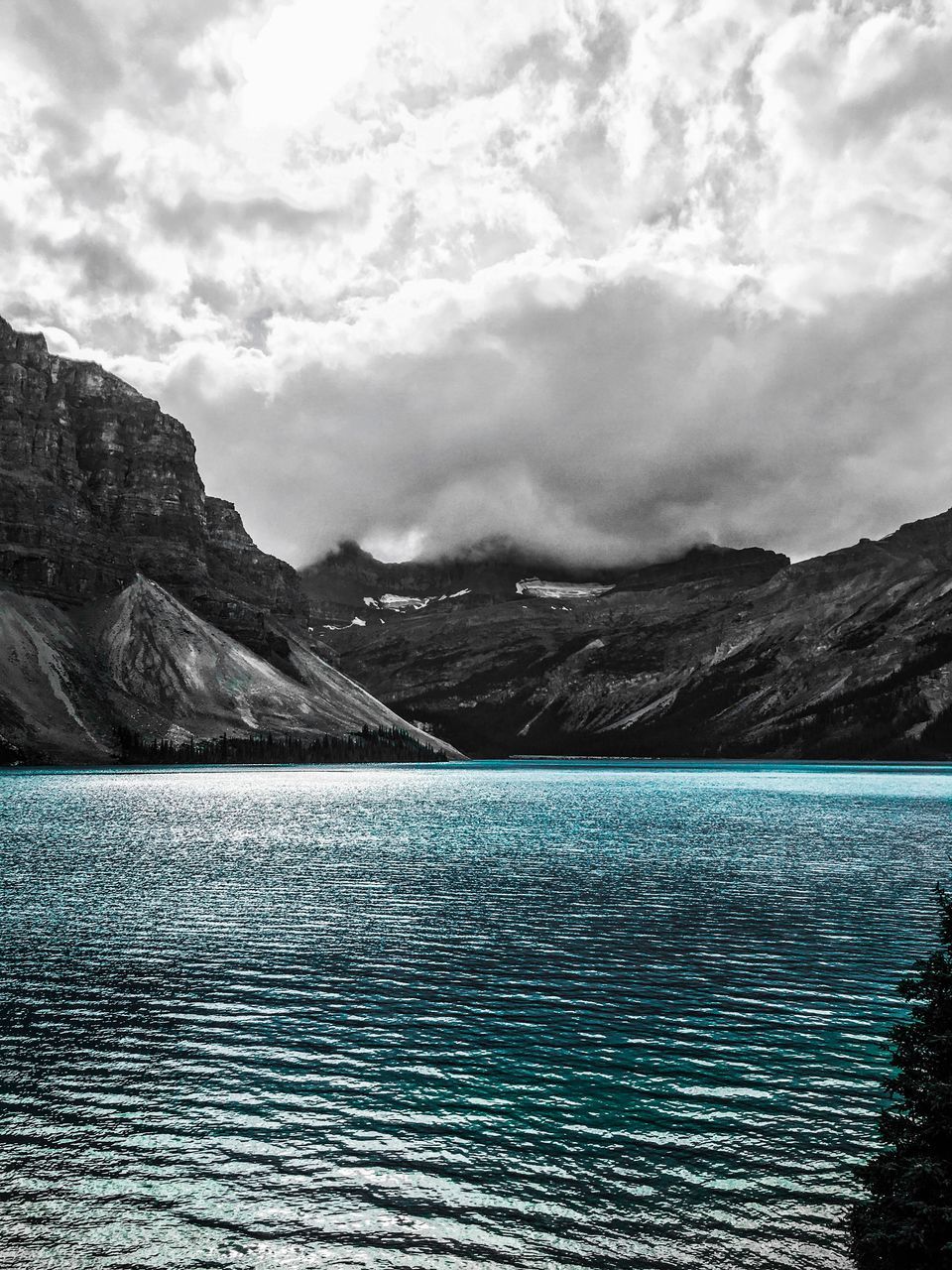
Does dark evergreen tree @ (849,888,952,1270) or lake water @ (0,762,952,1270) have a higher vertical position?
dark evergreen tree @ (849,888,952,1270)

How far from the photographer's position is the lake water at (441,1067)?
19656 mm

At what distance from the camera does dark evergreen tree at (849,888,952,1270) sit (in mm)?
16391

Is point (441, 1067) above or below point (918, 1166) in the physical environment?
below

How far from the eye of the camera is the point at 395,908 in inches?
2338

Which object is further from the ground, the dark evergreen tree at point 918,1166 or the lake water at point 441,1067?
the dark evergreen tree at point 918,1166

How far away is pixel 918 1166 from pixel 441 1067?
1662 centimetres

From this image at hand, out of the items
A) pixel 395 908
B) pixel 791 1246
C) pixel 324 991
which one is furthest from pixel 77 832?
pixel 791 1246

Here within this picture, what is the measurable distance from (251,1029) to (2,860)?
61930 mm

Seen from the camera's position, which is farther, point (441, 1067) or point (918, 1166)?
point (441, 1067)

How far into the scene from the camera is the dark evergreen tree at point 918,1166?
16.4 m

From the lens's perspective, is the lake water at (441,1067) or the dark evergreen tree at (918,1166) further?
the lake water at (441,1067)

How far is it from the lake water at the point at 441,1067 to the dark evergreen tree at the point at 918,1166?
1586 millimetres

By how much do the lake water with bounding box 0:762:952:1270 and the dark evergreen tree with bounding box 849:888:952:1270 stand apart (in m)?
1.59

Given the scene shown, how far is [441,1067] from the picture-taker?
29750mm
